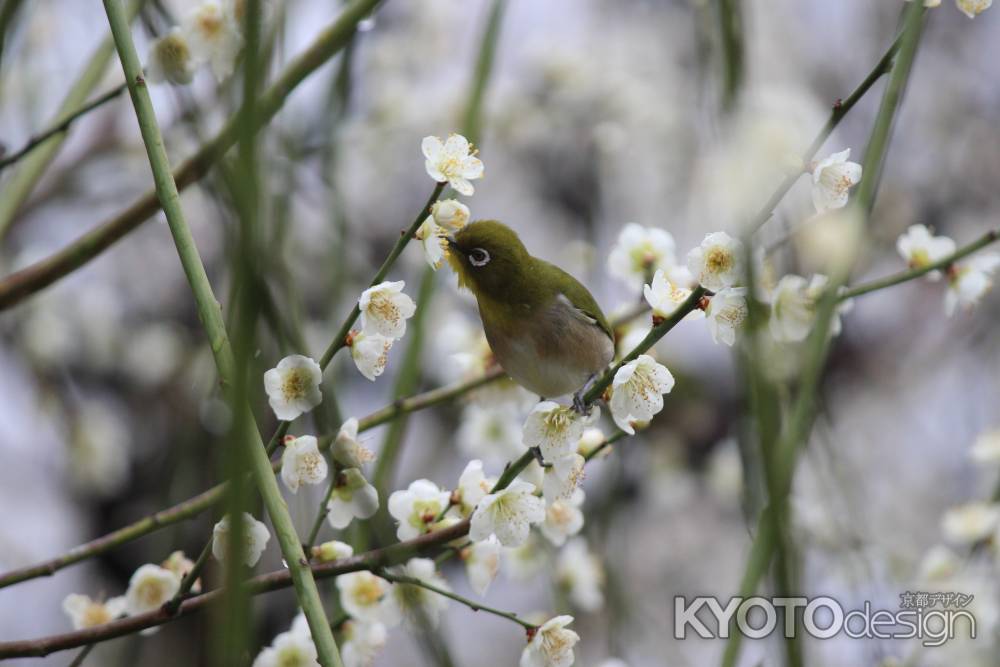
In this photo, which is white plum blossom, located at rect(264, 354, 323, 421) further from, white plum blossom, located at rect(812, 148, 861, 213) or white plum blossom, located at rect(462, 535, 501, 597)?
white plum blossom, located at rect(812, 148, 861, 213)

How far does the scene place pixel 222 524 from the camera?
2.03ft

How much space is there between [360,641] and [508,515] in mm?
223

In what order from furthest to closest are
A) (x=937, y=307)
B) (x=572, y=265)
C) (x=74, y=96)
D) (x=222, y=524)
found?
(x=937, y=307), (x=572, y=265), (x=74, y=96), (x=222, y=524)

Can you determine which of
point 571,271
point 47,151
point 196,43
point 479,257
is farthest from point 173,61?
point 571,271

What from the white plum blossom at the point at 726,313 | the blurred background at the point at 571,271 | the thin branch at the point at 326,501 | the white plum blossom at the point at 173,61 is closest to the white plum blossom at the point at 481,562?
the thin branch at the point at 326,501

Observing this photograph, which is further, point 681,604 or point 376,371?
point 681,604

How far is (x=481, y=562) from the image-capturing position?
2.71 ft

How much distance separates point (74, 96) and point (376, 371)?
47cm

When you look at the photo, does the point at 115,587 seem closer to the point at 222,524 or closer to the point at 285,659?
the point at 285,659

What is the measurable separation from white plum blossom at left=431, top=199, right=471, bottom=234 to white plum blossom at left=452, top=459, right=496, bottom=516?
183 millimetres

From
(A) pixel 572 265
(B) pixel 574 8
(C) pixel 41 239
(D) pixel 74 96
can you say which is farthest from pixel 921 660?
(B) pixel 574 8

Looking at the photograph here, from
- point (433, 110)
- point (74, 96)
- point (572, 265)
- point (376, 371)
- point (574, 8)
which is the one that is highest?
point (574, 8)

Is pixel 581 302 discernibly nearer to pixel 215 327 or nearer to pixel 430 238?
pixel 430 238

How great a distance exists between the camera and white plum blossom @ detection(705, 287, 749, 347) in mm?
670
